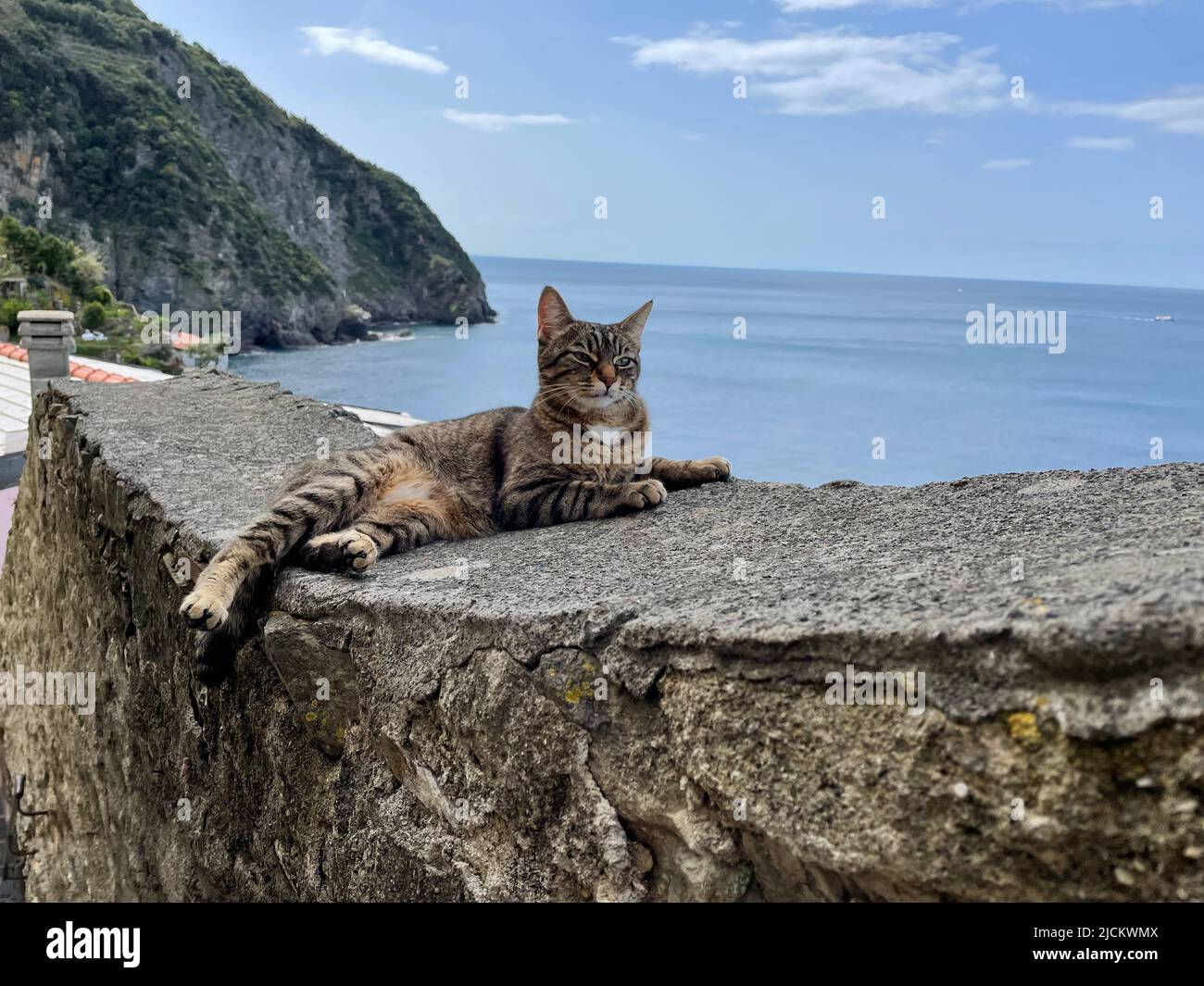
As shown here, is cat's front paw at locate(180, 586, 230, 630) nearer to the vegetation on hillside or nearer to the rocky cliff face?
the vegetation on hillside

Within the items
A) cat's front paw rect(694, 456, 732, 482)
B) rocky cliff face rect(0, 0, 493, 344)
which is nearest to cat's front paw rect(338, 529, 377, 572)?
cat's front paw rect(694, 456, 732, 482)

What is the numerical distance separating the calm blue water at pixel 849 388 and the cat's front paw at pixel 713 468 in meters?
21.9

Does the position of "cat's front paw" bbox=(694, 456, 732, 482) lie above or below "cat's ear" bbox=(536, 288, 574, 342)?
below

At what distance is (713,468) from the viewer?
198 inches

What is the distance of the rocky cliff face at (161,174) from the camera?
65.4 metres

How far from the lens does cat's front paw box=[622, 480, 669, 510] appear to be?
4.54 m

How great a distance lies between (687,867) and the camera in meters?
2.60

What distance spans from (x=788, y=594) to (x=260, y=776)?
235 centimetres

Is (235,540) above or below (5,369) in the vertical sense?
below

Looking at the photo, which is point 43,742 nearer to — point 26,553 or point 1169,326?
point 26,553

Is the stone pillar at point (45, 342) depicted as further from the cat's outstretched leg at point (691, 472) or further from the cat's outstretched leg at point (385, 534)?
the cat's outstretched leg at point (691, 472)

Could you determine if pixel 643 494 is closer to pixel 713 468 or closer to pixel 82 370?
pixel 713 468

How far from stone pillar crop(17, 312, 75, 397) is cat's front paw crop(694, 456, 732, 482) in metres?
9.42
